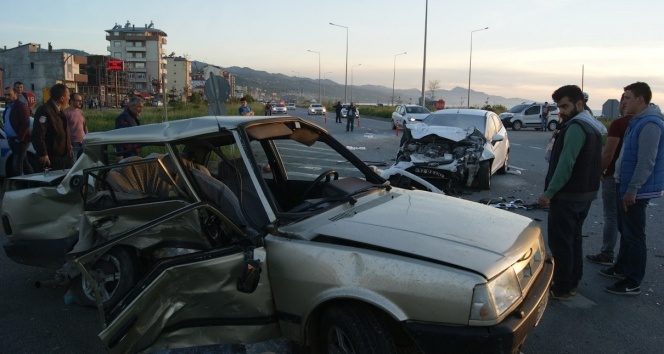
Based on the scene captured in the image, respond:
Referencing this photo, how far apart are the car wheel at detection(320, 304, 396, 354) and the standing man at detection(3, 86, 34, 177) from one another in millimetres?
7688

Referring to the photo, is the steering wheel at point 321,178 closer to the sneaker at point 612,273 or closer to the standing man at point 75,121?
the sneaker at point 612,273

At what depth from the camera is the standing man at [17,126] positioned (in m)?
8.09

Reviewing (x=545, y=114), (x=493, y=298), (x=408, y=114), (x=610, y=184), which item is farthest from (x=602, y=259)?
(x=545, y=114)

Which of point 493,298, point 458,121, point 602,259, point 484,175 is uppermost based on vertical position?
point 458,121

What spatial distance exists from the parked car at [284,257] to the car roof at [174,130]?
13 millimetres

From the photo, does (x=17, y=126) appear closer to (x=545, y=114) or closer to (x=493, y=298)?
(x=493, y=298)

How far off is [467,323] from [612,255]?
371cm

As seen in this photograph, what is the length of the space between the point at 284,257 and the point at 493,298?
1154 mm

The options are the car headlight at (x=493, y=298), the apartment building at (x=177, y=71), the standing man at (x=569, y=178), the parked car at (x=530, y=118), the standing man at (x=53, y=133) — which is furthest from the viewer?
the apartment building at (x=177, y=71)

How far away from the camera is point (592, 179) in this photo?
4023 mm

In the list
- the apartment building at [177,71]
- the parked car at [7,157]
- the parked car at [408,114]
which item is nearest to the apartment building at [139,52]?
the apartment building at [177,71]

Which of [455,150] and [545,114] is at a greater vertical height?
[545,114]

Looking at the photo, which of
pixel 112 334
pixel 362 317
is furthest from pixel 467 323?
pixel 112 334

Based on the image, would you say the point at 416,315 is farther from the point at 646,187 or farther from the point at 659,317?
the point at 646,187
